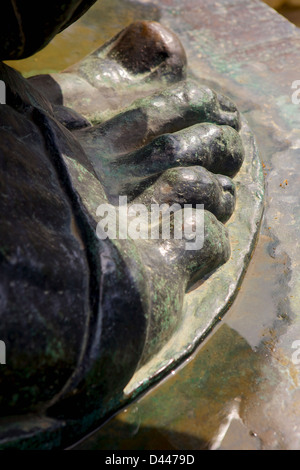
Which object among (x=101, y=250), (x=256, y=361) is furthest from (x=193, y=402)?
(x=101, y=250)

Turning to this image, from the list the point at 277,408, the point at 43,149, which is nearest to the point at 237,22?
the point at 43,149

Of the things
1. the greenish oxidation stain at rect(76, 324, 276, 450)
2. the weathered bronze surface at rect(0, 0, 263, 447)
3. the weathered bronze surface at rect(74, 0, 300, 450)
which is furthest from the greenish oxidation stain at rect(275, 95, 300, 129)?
the greenish oxidation stain at rect(76, 324, 276, 450)

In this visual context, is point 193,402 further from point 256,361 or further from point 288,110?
point 288,110

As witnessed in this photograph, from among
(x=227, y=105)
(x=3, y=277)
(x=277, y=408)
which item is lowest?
(x=277, y=408)

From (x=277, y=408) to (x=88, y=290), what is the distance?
1.85ft

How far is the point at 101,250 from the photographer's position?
4.04ft

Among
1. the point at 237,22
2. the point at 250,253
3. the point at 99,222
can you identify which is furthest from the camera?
the point at 237,22

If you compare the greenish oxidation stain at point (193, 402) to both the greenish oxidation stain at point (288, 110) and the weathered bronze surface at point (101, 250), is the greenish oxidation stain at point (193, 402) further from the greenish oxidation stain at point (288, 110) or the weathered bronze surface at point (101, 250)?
the greenish oxidation stain at point (288, 110)

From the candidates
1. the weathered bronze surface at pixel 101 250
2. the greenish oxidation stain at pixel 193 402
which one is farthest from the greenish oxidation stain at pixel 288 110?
the greenish oxidation stain at pixel 193 402

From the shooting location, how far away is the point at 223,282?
5.42 feet

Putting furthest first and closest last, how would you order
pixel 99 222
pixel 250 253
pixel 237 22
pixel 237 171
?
pixel 237 22 → pixel 237 171 → pixel 250 253 → pixel 99 222

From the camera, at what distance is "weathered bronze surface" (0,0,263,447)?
44.0 inches
